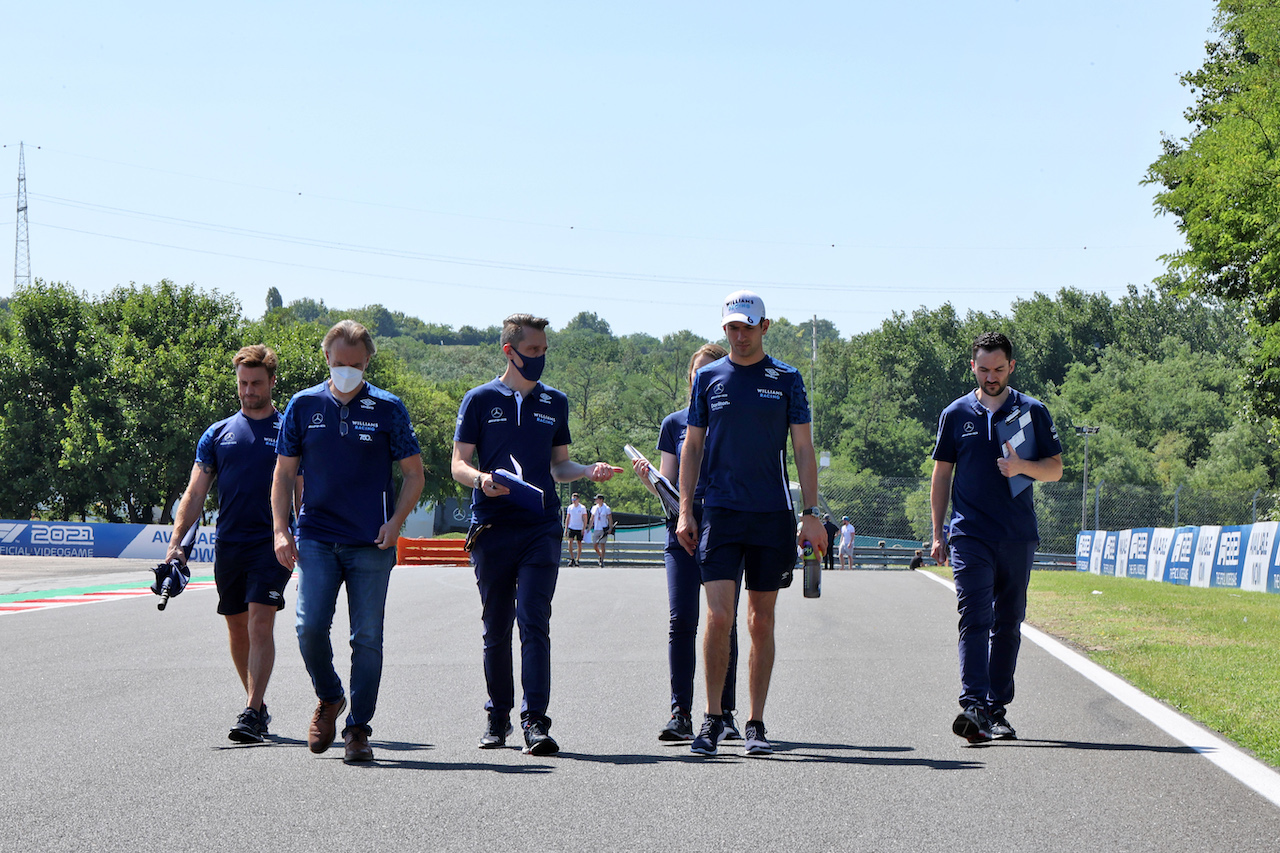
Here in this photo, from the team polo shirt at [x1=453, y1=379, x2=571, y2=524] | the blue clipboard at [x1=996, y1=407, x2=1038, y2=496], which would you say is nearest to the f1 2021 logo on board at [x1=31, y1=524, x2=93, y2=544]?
the team polo shirt at [x1=453, y1=379, x2=571, y2=524]

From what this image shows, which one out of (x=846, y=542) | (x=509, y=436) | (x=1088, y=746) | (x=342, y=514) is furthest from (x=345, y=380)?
(x=846, y=542)

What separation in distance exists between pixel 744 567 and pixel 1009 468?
1.47 meters

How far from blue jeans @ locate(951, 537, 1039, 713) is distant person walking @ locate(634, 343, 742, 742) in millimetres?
1148

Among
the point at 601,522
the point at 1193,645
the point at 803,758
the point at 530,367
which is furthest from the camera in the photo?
the point at 601,522

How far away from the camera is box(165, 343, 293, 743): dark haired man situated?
6387 millimetres

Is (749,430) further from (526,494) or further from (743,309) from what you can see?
(526,494)

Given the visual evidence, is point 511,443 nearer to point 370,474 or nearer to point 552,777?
point 370,474

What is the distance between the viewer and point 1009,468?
6539 mm

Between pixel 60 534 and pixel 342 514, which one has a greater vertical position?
pixel 342 514

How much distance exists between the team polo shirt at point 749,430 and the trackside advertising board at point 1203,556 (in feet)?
55.8

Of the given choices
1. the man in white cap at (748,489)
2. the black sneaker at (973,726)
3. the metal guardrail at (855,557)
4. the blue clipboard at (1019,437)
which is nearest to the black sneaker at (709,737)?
the man in white cap at (748,489)

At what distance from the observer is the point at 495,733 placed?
20.0 feet

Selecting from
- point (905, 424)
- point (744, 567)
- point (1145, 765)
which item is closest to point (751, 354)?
point (744, 567)

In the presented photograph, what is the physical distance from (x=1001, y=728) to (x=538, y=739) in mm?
2232
